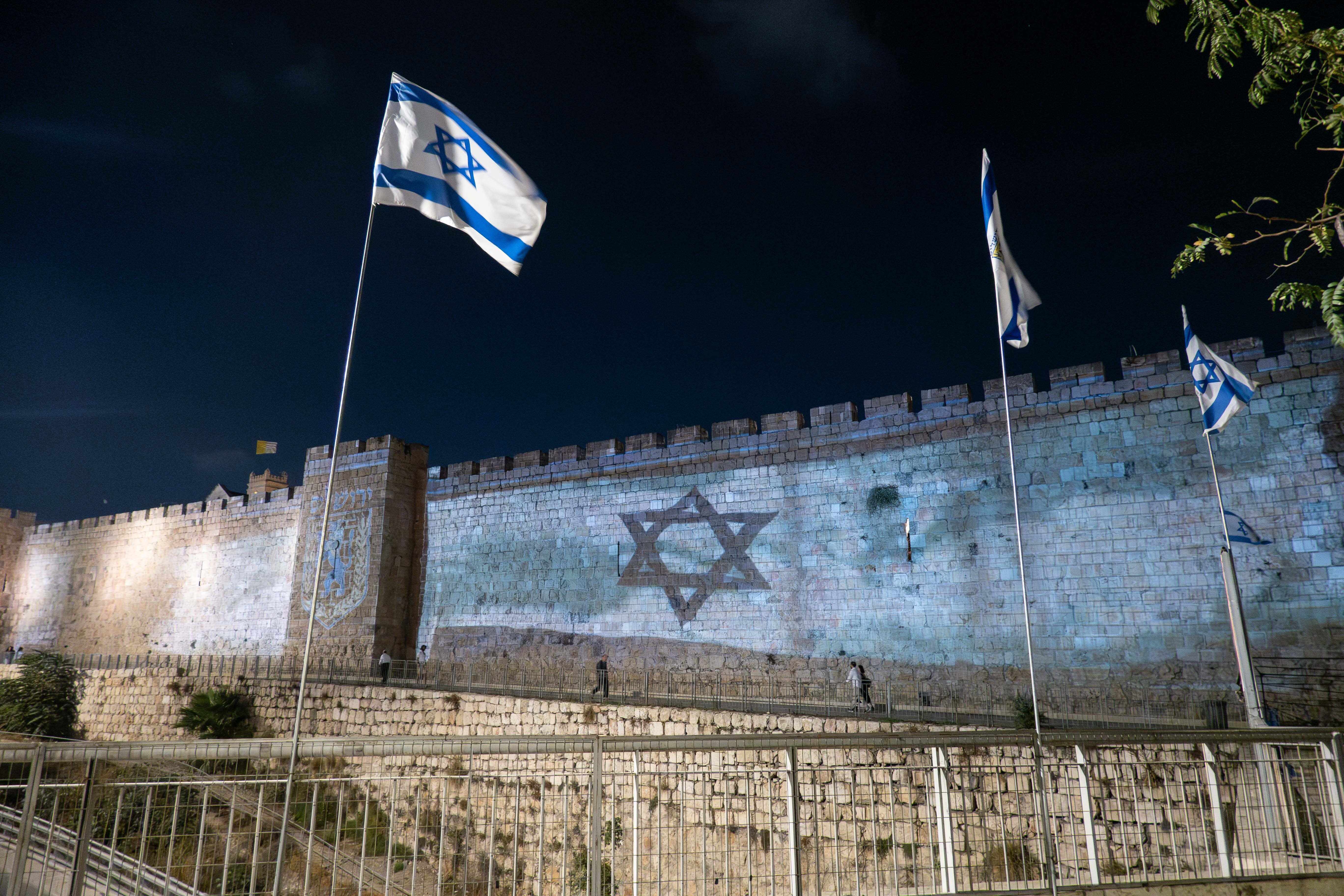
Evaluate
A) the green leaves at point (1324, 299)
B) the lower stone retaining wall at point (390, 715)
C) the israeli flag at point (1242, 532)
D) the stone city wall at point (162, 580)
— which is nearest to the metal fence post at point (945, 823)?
the green leaves at point (1324, 299)

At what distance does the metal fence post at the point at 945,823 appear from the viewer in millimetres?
3982

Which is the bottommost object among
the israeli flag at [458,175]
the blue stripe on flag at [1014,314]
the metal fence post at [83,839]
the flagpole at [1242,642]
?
the metal fence post at [83,839]

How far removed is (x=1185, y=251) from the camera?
14.5ft

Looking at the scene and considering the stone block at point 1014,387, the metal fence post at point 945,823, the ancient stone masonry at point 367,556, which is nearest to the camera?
the metal fence post at point 945,823

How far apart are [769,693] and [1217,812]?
30.0ft

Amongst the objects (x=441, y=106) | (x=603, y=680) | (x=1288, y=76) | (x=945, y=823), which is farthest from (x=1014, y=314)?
(x=603, y=680)

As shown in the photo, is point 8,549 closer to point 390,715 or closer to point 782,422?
point 390,715

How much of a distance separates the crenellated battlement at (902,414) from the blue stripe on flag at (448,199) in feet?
30.8

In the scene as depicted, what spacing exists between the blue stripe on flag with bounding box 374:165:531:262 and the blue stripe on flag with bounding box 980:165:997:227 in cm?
365

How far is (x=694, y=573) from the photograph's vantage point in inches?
571

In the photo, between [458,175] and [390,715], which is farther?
[390,715]

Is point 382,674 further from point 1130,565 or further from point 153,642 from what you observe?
point 1130,565

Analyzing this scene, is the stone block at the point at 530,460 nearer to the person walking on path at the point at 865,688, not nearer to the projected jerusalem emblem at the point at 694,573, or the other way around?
the projected jerusalem emblem at the point at 694,573

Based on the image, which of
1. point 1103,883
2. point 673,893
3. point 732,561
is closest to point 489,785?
point 673,893
